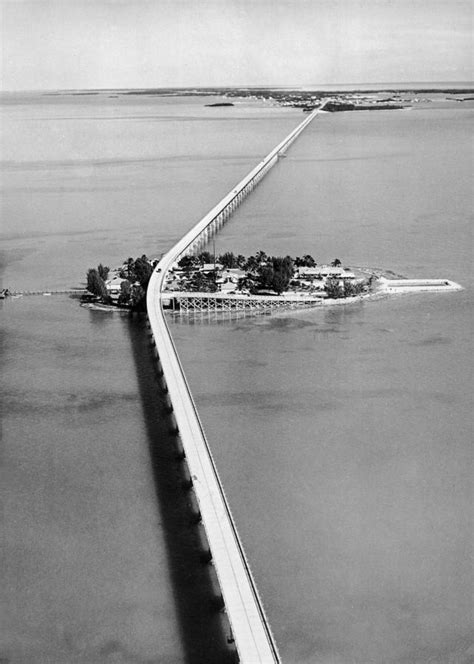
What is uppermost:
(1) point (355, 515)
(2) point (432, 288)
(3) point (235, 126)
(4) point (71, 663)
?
(3) point (235, 126)

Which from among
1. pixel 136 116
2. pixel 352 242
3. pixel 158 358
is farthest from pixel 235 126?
pixel 158 358

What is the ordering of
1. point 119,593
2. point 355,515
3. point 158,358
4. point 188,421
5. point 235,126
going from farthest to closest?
point 235,126 < point 158,358 < point 188,421 < point 355,515 < point 119,593

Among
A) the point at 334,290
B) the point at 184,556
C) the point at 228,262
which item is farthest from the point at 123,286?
the point at 184,556

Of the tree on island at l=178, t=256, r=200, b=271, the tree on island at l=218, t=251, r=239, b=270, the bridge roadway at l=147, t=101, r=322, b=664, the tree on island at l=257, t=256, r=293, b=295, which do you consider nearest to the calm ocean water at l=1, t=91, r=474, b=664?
the bridge roadway at l=147, t=101, r=322, b=664

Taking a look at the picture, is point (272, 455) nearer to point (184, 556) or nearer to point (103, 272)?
point (184, 556)

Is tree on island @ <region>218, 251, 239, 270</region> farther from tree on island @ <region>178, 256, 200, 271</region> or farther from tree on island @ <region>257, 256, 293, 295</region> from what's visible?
tree on island @ <region>257, 256, 293, 295</region>

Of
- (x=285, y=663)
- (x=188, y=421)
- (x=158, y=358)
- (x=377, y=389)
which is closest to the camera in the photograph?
(x=285, y=663)

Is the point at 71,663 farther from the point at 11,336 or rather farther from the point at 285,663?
the point at 11,336

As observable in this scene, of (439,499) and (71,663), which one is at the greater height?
(439,499)
